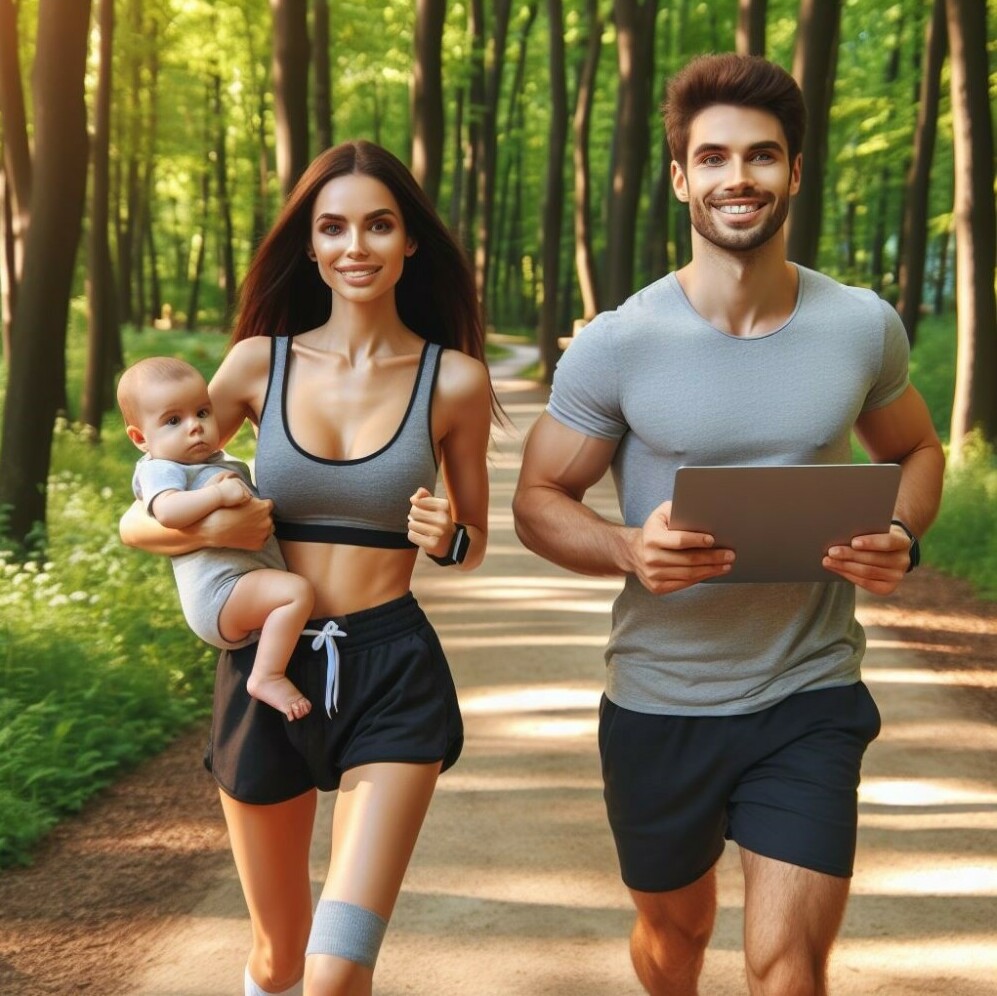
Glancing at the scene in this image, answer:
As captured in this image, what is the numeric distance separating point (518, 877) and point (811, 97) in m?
11.3

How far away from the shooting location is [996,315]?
14984 mm

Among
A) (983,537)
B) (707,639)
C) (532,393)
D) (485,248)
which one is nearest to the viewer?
(707,639)

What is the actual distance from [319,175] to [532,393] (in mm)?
24219

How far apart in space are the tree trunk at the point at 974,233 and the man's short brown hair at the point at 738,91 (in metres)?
11.8

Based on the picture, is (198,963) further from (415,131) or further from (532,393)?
(532,393)

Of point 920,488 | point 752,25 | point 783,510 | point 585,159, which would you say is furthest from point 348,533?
point 585,159

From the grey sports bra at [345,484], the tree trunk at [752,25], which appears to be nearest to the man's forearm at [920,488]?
the grey sports bra at [345,484]

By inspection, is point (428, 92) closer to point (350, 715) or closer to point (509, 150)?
point (350, 715)

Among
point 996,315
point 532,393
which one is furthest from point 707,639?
point 532,393

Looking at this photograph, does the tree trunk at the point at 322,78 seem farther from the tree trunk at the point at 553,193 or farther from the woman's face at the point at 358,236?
the woman's face at the point at 358,236

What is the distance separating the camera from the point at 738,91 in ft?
11.6

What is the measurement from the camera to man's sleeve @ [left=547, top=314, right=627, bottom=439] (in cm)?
360

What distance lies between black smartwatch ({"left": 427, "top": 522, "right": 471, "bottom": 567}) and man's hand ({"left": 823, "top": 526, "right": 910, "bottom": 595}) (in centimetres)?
89

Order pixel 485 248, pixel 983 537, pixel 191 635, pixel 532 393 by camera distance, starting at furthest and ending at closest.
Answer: pixel 485 248, pixel 532 393, pixel 983 537, pixel 191 635
